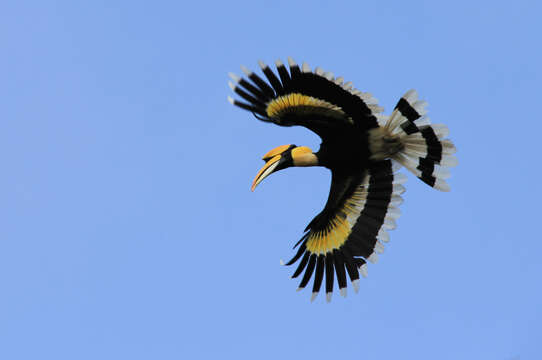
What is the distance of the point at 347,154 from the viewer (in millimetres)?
14727

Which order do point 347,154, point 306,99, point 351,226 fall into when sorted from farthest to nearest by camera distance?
point 351,226 < point 347,154 < point 306,99

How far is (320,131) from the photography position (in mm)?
14555

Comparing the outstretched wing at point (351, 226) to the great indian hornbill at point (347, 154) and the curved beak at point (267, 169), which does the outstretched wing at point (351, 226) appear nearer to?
the great indian hornbill at point (347, 154)

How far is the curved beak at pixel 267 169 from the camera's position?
14.7 meters

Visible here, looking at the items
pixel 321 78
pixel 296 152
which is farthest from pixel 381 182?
pixel 321 78

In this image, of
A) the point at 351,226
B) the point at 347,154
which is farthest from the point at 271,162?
the point at 351,226

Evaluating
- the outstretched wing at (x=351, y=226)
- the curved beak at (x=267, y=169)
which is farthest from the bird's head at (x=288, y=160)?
the outstretched wing at (x=351, y=226)

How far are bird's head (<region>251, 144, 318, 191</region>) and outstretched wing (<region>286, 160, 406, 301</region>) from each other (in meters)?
0.62

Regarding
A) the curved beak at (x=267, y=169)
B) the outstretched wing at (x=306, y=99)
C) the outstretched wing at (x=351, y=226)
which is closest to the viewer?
the outstretched wing at (x=306, y=99)

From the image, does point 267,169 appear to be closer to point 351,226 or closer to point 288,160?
point 288,160

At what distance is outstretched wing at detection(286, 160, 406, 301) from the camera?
593 inches

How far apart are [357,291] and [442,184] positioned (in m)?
2.13

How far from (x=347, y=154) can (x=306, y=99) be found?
4.40 ft

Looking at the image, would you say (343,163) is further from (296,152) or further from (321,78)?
(321,78)
